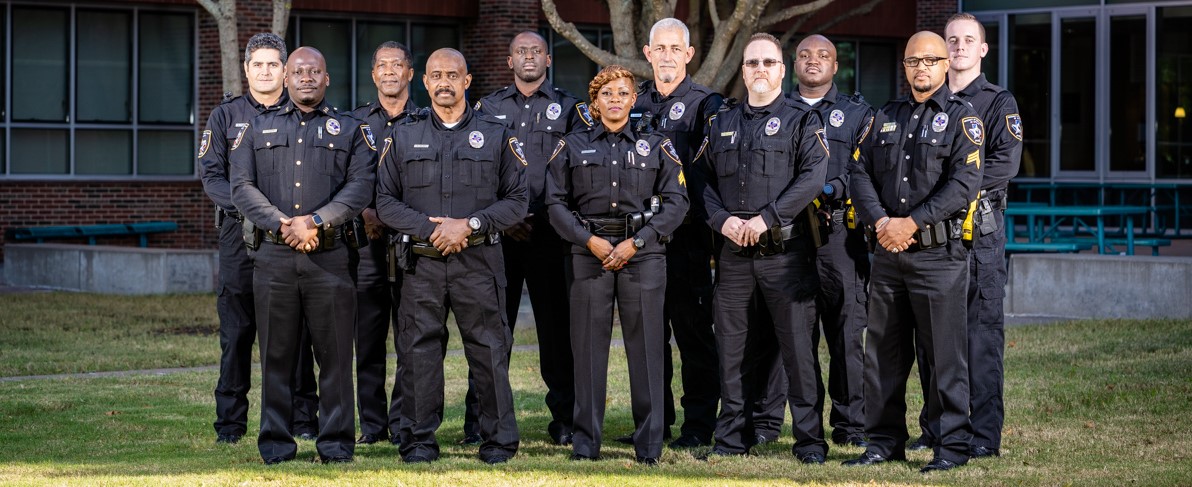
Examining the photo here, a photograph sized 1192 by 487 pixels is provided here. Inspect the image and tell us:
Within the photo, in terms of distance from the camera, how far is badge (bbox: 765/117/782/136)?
279 inches

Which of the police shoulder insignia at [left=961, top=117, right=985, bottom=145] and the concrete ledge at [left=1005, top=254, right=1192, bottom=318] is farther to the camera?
the concrete ledge at [left=1005, top=254, right=1192, bottom=318]

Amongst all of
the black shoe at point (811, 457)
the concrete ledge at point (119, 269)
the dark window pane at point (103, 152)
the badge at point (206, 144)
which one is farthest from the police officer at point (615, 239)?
the dark window pane at point (103, 152)

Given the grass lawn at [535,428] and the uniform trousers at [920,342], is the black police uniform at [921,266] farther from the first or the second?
the grass lawn at [535,428]

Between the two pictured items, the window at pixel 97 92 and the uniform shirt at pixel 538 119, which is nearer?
the uniform shirt at pixel 538 119

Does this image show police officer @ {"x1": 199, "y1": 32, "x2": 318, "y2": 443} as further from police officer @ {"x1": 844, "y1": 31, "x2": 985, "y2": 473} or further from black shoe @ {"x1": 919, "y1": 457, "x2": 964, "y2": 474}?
black shoe @ {"x1": 919, "y1": 457, "x2": 964, "y2": 474}

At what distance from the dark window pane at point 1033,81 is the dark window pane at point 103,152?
13.9m

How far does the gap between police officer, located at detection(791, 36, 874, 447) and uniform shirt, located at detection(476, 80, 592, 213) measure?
3.85ft

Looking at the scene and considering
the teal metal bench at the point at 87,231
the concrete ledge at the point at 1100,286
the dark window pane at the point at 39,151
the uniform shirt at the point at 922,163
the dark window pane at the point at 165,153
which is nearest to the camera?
the uniform shirt at the point at 922,163

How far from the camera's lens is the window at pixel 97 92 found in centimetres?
2055

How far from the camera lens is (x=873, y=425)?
6.93 m

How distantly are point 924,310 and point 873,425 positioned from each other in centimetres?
60

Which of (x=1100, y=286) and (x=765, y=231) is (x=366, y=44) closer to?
(x=1100, y=286)

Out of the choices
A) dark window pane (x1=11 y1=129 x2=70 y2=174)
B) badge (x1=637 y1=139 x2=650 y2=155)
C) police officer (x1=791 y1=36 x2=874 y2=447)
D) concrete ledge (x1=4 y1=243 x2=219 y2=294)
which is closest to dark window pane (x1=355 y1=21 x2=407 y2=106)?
dark window pane (x1=11 y1=129 x2=70 y2=174)

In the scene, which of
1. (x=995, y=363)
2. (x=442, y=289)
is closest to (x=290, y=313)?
(x=442, y=289)
